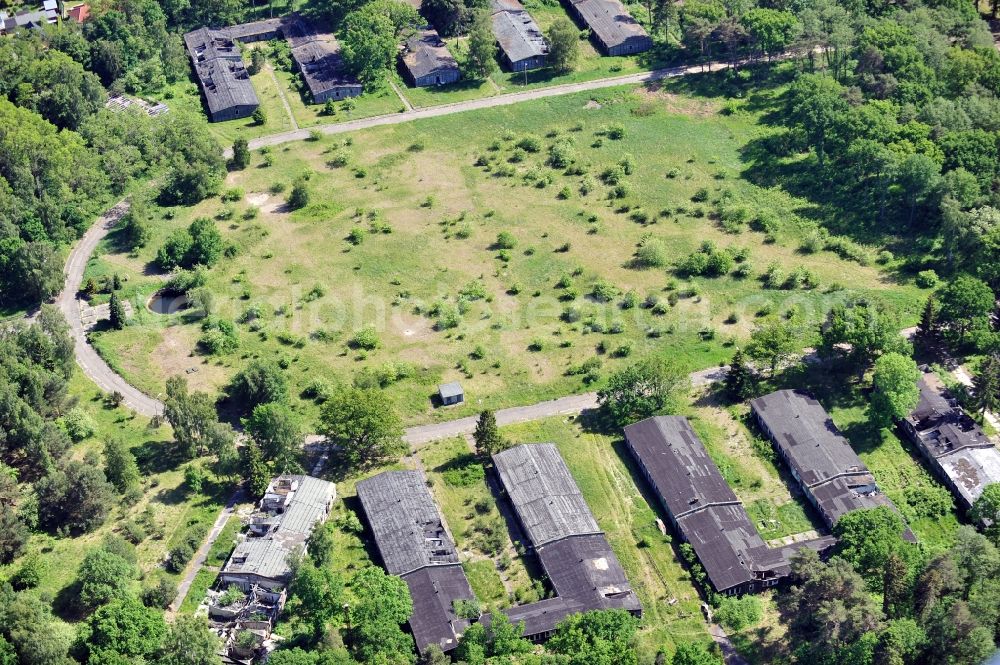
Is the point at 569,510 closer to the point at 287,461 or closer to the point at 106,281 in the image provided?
the point at 287,461

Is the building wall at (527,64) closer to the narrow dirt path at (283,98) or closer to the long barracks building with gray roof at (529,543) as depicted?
the narrow dirt path at (283,98)

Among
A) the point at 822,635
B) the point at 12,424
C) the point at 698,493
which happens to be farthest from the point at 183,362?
the point at 822,635

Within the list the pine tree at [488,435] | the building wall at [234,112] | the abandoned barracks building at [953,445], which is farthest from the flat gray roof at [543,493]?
the building wall at [234,112]

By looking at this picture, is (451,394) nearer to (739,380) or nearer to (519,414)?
(519,414)

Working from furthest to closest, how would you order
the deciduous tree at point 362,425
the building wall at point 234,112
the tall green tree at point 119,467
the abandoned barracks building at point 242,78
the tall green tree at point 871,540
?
the abandoned barracks building at point 242,78
the building wall at point 234,112
the deciduous tree at point 362,425
the tall green tree at point 119,467
the tall green tree at point 871,540

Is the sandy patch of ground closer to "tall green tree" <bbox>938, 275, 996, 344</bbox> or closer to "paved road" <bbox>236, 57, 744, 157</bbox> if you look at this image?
"paved road" <bbox>236, 57, 744, 157</bbox>
